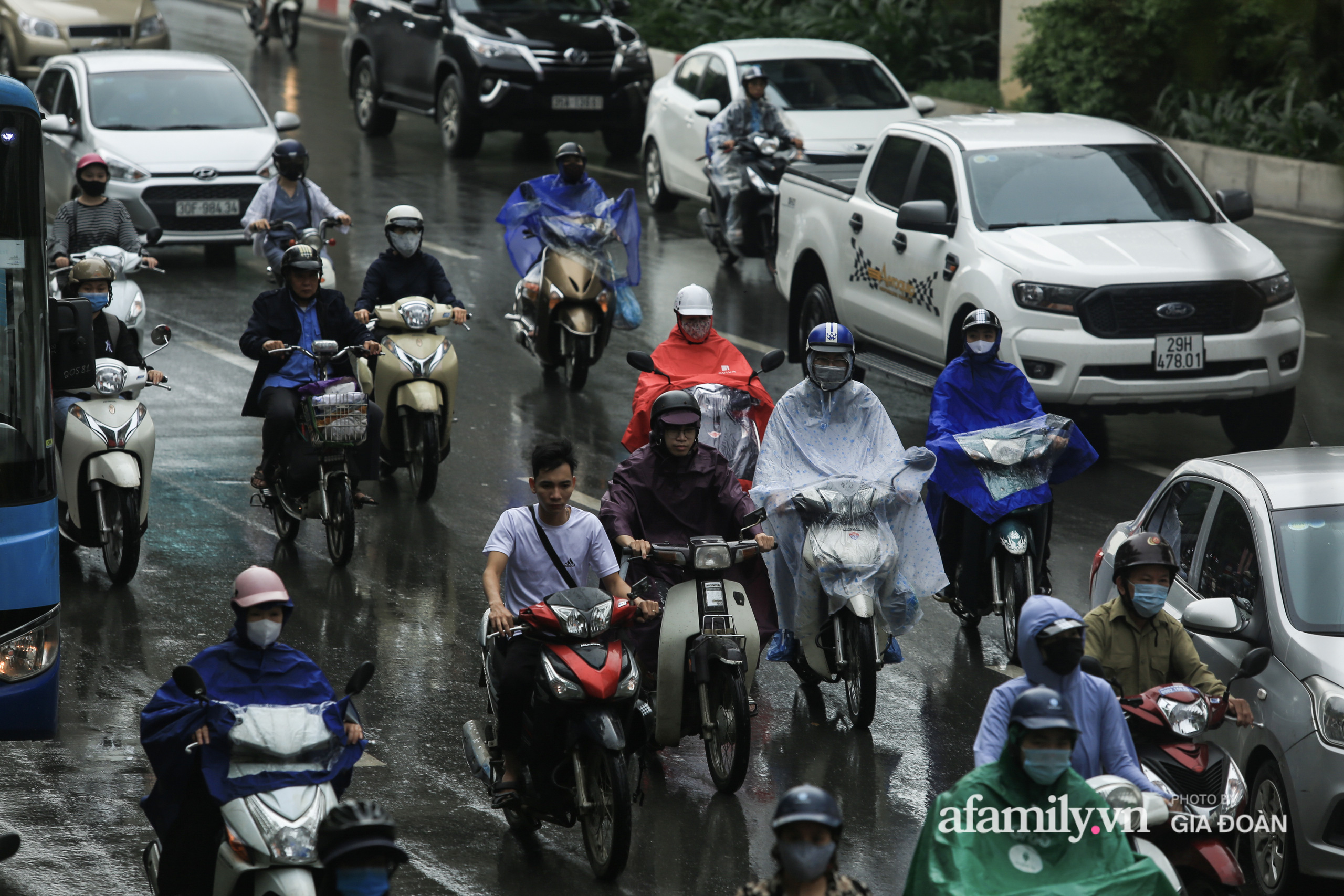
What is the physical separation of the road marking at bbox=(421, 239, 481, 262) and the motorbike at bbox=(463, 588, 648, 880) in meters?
11.9

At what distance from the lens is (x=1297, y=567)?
636 cm

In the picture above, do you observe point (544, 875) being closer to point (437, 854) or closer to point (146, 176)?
point (437, 854)

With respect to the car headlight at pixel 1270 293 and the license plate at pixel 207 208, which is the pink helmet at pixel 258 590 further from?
the license plate at pixel 207 208

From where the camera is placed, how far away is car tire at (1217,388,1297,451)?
1154 centimetres

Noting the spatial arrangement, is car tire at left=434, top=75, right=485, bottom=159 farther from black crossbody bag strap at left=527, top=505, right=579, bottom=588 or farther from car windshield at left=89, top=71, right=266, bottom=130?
black crossbody bag strap at left=527, top=505, right=579, bottom=588

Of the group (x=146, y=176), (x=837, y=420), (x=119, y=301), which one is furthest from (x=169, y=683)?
(x=146, y=176)

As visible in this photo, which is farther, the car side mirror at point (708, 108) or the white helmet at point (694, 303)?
the car side mirror at point (708, 108)

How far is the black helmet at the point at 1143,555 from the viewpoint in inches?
240

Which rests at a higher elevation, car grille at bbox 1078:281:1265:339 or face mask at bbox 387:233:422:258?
face mask at bbox 387:233:422:258

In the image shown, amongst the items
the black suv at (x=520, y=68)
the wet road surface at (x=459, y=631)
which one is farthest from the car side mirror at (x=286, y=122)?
the black suv at (x=520, y=68)

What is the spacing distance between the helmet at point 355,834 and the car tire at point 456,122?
19.0 m

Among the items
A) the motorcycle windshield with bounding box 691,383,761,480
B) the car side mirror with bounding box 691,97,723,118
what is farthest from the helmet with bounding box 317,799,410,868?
the car side mirror with bounding box 691,97,723,118

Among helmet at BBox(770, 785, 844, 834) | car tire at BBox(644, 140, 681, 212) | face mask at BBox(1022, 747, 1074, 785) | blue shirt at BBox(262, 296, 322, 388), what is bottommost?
car tire at BBox(644, 140, 681, 212)

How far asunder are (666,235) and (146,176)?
18.3 ft
